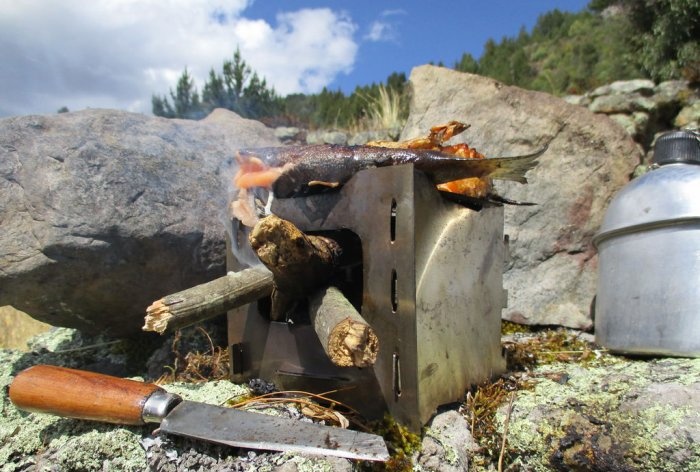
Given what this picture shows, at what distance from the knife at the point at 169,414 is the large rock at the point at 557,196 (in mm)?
2016

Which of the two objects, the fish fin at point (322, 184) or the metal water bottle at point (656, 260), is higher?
the fish fin at point (322, 184)

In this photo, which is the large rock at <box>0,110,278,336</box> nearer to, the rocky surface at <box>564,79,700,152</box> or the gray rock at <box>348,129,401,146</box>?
the rocky surface at <box>564,79,700,152</box>

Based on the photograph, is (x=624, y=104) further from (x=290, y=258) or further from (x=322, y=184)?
(x=290, y=258)

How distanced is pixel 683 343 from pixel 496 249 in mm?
937

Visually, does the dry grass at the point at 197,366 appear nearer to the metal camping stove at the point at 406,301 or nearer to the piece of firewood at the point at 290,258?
the metal camping stove at the point at 406,301

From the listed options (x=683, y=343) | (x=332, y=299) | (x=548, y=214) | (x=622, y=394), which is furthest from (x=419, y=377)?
(x=548, y=214)

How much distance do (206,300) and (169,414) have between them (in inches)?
14.8

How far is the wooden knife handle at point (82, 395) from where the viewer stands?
5.12 feet

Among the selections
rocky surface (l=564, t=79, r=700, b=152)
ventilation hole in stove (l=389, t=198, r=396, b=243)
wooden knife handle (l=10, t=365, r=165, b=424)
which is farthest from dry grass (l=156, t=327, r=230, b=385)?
rocky surface (l=564, t=79, r=700, b=152)

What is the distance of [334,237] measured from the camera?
2072mm

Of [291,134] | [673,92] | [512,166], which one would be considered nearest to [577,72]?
[291,134]

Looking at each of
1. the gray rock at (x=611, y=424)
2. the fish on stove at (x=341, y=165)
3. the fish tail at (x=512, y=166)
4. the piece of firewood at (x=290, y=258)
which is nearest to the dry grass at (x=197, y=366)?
the piece of firewood at (x=290, y=258)

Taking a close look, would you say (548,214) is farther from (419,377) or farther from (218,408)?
(218,408)

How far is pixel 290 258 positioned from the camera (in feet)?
5.39
